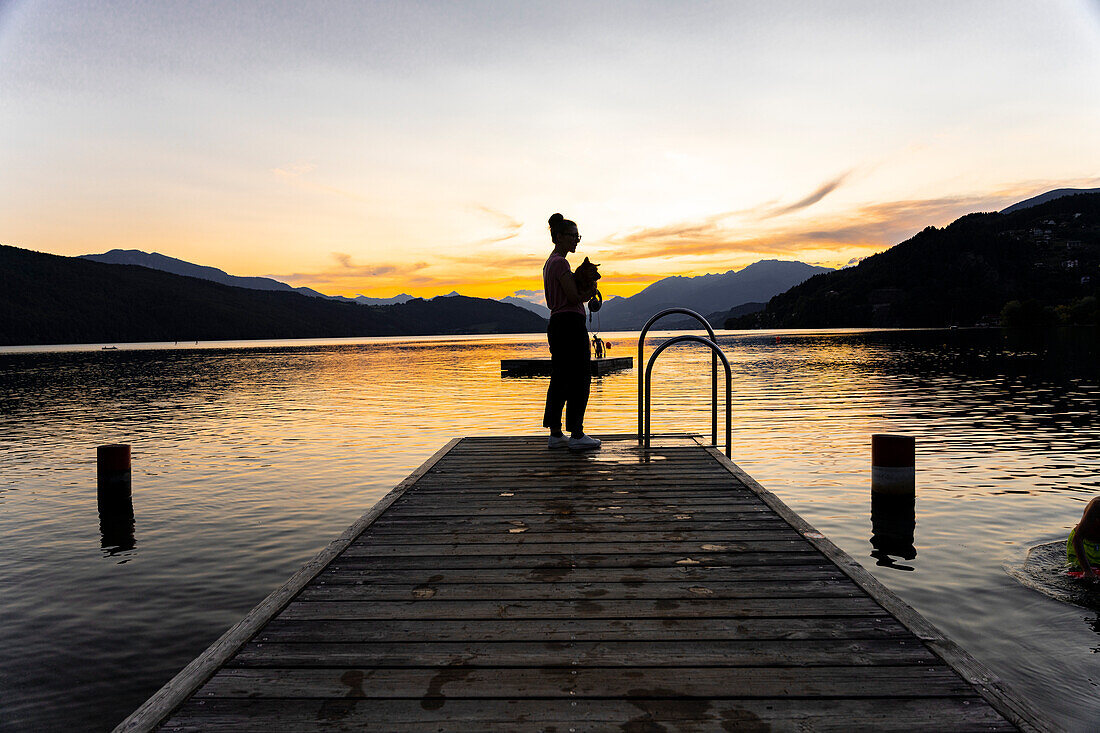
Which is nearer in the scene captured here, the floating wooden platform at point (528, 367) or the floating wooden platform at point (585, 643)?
the floating wooden platform at point (585, 643)

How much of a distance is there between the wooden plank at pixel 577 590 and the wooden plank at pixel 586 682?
87 cm

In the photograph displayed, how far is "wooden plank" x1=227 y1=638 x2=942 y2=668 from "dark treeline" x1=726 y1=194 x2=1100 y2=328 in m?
155

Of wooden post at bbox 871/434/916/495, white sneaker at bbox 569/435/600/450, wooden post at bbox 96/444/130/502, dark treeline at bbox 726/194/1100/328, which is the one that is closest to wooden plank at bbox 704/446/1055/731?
white sneaker at bbox 569/435/600/450

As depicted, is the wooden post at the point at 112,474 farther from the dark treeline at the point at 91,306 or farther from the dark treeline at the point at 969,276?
the dark treeline at the point at 91,306

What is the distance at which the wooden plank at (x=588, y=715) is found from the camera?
8.39ft

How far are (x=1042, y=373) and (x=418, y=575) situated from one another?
38908 millimetres

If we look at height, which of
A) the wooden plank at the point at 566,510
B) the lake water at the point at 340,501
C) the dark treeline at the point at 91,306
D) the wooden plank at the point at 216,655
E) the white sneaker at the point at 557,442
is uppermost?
the dark treeline at the point at 91,306

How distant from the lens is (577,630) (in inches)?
135

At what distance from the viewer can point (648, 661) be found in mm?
3070

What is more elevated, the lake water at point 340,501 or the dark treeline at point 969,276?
the dark treeline at point 969,276

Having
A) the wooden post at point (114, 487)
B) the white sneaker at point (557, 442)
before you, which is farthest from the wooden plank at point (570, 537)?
the wooden post at point (114, 487)

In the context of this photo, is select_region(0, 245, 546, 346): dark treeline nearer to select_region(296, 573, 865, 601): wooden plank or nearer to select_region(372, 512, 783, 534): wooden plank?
select_region(372, 512, 783, 534): wooden plank

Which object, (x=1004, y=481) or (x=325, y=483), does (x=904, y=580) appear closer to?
(x=1004, y=481)

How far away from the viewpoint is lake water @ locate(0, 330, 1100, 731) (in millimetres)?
5723
